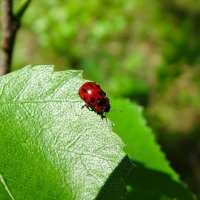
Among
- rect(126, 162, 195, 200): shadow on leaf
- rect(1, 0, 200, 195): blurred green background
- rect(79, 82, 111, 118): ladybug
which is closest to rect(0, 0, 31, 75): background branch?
rect(79, 82, 111, 118): ladybug

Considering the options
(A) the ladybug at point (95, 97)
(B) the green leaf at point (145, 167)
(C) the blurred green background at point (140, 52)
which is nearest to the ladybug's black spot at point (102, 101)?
(A) the ladybug at point (95, 97)

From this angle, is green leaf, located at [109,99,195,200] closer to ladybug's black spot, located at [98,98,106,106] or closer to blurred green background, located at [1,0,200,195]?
ladybug's black spot, located at [98,98,106,106]

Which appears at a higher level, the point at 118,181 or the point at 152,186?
the point at 152,186

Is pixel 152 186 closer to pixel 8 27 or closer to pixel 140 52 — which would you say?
pixel 8 27

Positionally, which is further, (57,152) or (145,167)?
(145,167)

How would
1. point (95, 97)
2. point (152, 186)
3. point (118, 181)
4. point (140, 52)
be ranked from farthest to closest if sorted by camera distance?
A: point (140, 52)
point (152, 186)
point (95, 97)
point (118, 181)

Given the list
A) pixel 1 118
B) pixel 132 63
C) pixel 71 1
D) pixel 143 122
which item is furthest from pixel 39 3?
pixel 1 118

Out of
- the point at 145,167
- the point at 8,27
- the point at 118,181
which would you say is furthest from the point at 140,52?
the point at 118,181
